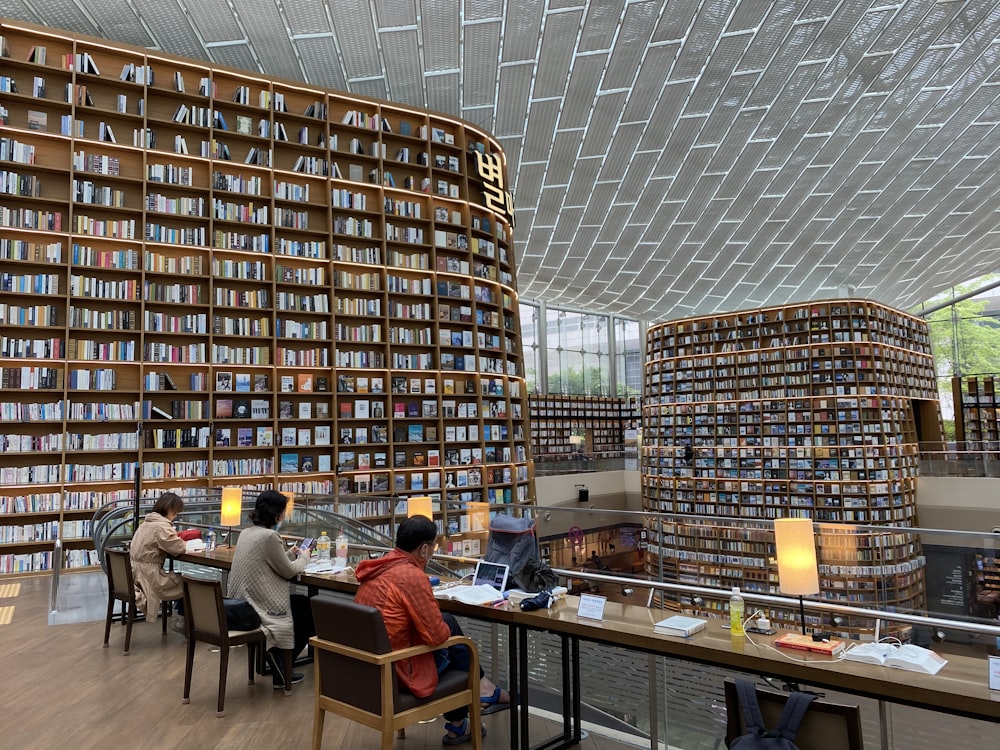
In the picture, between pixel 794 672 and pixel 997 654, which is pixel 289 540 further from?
pixel 997 654

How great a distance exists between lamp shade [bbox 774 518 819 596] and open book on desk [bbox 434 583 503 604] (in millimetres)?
1143

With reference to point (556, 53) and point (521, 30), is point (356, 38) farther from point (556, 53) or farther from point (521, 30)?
point (556, 53)

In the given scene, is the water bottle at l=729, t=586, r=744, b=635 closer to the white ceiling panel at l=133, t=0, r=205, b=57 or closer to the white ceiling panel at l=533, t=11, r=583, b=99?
the white ceiling panel at l=533, t=11, r=583, b=99

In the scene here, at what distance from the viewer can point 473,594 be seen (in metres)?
3.01

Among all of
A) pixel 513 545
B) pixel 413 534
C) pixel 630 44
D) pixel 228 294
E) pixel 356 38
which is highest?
pixel 630 44

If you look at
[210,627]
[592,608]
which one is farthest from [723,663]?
[210,627]

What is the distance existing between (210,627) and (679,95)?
33.1 ft

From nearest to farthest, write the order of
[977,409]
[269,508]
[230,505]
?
[269,508]
[230,505]
[977,409]

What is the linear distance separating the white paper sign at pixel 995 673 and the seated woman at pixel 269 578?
9.26 feet

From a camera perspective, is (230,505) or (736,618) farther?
(230,505)

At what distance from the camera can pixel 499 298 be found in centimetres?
912

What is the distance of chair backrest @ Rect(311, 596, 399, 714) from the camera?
7.88 feet

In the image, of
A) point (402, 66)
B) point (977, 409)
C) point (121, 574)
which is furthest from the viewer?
point (977, 409)

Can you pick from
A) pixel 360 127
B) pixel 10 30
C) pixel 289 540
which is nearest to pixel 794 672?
pixel 289 540
